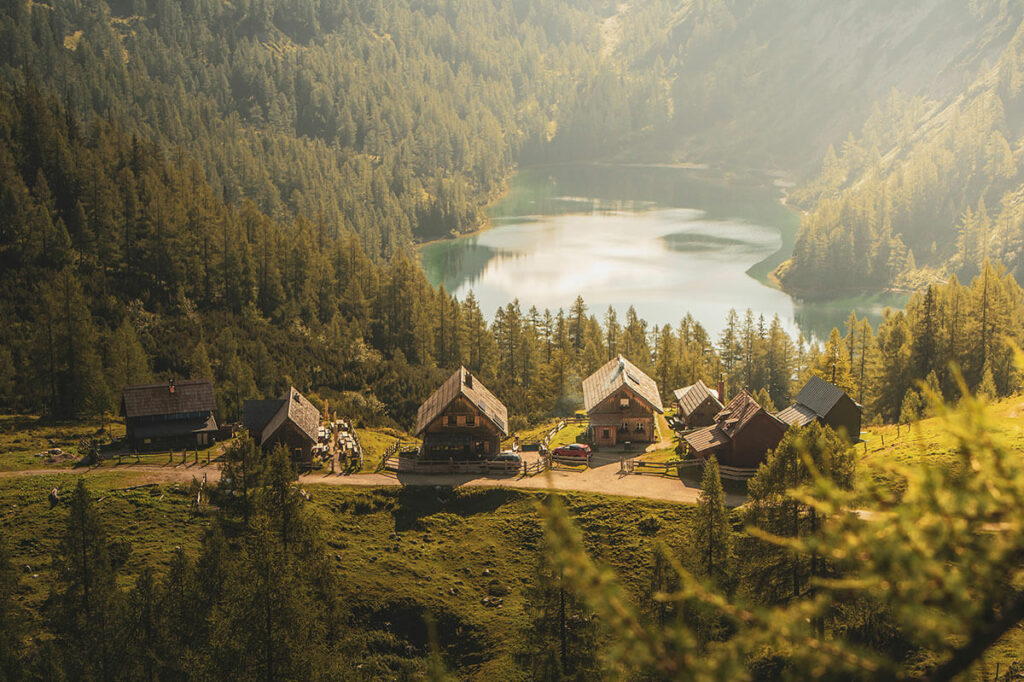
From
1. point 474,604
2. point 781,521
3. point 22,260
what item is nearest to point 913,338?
point 781,521

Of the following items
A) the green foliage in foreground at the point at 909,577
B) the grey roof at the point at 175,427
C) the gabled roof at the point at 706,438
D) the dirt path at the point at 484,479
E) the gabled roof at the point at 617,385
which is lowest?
the dirt path at the point at 484,479

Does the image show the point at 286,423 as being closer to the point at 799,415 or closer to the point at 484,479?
the point at 484,479

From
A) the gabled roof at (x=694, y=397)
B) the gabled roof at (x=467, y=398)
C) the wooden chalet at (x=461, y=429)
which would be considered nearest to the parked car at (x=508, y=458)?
the wooden chalet at (x=461, y=429)

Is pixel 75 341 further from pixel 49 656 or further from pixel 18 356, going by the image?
pixel 49 656

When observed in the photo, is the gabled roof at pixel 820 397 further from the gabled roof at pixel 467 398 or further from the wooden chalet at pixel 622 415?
the gabled roof at pixel 467 398

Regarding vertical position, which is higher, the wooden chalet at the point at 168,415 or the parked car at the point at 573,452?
the wooden chalet at the point at 168,415

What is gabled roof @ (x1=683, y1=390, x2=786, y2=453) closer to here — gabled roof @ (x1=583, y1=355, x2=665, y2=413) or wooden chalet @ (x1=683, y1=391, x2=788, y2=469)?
wooden chalet @ (x1=683, y1=391, x2=788, y2=469)

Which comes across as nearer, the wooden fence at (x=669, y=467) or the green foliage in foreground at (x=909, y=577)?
the green foliage in foreground at (x=909, y=577)
